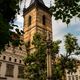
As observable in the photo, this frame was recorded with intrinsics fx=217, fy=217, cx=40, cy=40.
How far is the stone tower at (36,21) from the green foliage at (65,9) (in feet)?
122

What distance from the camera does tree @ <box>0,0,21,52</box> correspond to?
5.79 m

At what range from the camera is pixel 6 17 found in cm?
675

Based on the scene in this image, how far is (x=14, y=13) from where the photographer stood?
6820mm

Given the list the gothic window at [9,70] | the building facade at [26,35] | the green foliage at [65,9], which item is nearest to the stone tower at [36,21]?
the building facade at [26,35]

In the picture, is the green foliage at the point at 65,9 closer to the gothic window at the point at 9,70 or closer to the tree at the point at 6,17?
the tree at the point at 6,17

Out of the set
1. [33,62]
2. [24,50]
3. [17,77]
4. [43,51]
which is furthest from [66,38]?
[24,50]

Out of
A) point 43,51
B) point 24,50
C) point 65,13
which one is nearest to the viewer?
point 65,13

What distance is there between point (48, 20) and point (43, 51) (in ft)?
74.7

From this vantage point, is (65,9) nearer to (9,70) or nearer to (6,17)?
(6,17)

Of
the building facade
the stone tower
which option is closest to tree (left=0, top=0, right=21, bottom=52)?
the building facade

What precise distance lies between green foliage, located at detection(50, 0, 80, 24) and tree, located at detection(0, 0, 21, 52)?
57.4 inches

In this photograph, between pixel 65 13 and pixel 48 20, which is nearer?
pixel 65 13

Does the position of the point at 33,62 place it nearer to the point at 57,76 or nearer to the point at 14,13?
the point at 57,76

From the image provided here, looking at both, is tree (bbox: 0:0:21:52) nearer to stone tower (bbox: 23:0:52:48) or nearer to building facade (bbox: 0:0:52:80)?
building facade (bbox: 0:0:52:80)
